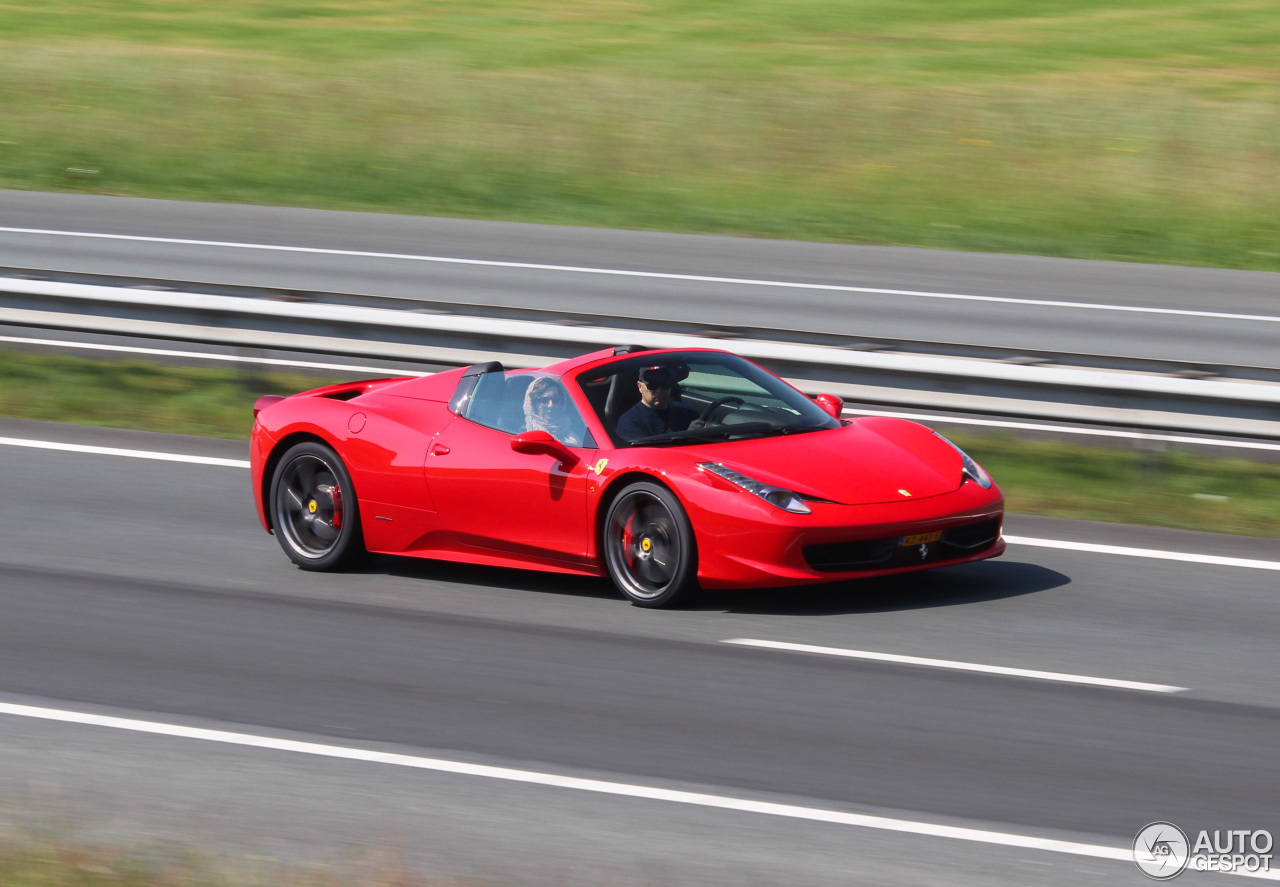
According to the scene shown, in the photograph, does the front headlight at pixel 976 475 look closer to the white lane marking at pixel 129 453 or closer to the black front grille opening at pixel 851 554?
the black front grille opening at pixel 851 554

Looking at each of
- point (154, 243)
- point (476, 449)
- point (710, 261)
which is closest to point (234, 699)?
point (476, 449)

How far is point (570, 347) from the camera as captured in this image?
12945 mm

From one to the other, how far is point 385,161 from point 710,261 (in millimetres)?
7863

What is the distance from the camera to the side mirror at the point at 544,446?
8859mm

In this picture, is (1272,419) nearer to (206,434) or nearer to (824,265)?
(206,434)

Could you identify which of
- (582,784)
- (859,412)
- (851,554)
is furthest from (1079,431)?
(582,784)

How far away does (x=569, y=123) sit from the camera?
27.7m

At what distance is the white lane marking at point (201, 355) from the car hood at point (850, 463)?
19.6 ft

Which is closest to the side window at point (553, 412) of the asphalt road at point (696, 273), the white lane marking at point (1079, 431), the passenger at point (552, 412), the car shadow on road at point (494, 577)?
the passenger at point (552, 412)

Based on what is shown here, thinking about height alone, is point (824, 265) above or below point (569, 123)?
below

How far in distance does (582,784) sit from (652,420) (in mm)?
3095

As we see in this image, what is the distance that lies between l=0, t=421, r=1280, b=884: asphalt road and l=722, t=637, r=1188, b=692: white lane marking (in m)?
0.09

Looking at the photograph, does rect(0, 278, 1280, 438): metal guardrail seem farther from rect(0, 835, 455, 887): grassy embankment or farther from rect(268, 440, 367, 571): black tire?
rect(0, 835, 455, 887): grassy embankment

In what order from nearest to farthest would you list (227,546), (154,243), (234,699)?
1. (234,699)
2. (227,546)
3. (154,243)
